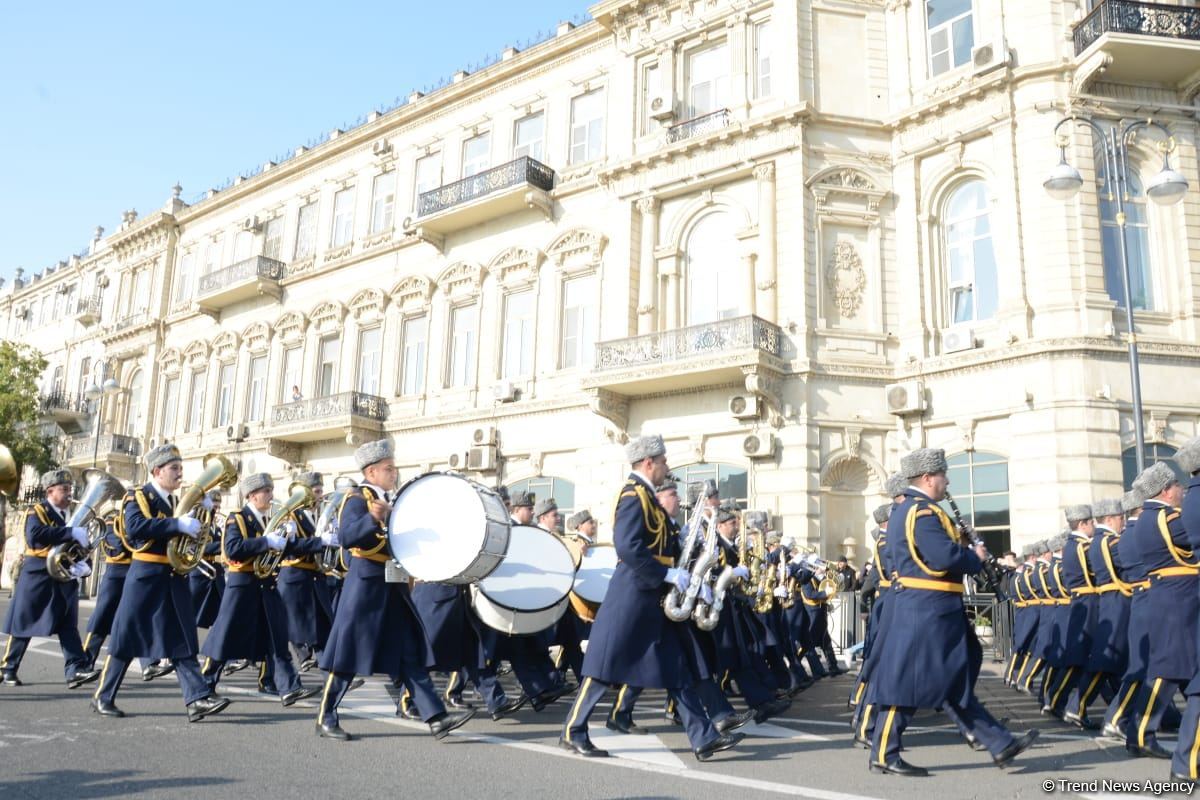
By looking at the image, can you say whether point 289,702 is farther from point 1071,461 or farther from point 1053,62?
point 1053,62

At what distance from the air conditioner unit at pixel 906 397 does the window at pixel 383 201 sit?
16.2 meters

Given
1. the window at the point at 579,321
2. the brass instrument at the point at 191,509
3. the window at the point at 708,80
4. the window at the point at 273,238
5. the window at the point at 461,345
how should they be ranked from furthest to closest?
the window at the point at 273,238
the window at the point at 461,345
the window at the point at 579,321
the window at the point at 708,80
the brass instrument at the point at 191,509

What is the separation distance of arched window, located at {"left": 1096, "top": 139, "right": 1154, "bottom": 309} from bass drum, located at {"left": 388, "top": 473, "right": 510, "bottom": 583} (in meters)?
15.2

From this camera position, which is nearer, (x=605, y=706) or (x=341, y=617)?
(x=341, y=617)

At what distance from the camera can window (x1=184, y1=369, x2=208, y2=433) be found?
1332 inches

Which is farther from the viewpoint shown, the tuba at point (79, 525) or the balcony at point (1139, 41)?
the balcony at point (1139, 41)

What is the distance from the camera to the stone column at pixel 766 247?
1978 cm

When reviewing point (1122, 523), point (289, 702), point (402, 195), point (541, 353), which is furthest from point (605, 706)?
point (402, 195)

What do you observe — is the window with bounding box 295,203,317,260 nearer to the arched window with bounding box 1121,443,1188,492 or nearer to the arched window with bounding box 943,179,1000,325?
the arched window with bounding box 943,179,1000,325


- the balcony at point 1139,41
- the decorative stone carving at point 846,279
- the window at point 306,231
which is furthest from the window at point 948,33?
the window at point 306,231

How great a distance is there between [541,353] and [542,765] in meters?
18.1

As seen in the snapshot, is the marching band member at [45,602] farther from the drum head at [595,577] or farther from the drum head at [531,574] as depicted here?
the drum head at [595,577]

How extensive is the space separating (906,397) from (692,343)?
442cm

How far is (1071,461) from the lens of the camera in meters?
16.7
